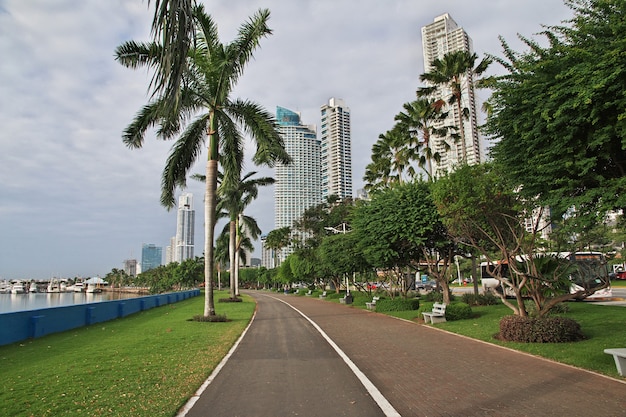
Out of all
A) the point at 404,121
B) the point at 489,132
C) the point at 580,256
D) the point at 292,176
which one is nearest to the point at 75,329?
the point at 489,132

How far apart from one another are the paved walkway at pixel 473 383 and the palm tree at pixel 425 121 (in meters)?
18.2

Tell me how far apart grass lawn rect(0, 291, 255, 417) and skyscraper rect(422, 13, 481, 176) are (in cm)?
1096

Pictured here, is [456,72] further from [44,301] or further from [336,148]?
[44,301]

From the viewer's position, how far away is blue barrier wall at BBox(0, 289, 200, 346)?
1253cm

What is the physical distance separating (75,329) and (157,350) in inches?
→ 322

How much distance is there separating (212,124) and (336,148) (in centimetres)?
6115

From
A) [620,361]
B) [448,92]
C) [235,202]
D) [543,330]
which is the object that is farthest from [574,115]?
[235,202]

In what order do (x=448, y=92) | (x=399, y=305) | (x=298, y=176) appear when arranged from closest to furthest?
(x=399, y=305)
(x=448, y=92)
(x=298, y=176)

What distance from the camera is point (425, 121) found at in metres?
27.3

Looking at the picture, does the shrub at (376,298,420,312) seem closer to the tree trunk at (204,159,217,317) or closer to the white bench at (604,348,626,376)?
the tree trunk at (204,159,217,317)

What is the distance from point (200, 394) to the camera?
20.9ft

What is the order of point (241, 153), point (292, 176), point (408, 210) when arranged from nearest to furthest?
point (408, 210)
point (241, 153)
point (292, 176)

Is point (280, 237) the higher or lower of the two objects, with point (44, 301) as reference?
Result: higher

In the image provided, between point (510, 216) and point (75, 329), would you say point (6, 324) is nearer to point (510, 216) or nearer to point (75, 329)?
point (75, 329)
